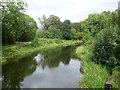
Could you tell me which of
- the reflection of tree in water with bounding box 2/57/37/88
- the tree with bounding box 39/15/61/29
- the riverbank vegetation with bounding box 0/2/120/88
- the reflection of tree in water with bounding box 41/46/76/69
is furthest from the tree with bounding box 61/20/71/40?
the reflection of tree in water with bounding box 2/57/37/88

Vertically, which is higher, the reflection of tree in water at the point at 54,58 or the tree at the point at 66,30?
the tree at the point at 66,30

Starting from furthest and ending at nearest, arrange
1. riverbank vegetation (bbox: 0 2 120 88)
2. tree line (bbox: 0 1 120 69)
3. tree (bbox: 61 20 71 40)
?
tree (bbox: 61 20 71 40) → tree line (bbox: 0 1 120 69) → riverbank vegetation (bbox: 0 2 120 88)

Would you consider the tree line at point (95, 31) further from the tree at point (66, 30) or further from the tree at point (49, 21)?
the tree at point (49, 21)

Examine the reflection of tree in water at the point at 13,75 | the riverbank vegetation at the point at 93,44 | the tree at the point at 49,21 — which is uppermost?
the tree at the point at 49,21

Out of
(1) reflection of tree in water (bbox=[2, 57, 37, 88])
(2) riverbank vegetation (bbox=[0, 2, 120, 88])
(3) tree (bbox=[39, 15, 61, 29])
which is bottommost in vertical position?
(1) reflection of tree in water (bbox=[2, 57, 37, 88])

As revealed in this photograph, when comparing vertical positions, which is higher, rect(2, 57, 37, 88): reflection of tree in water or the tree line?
the tree line

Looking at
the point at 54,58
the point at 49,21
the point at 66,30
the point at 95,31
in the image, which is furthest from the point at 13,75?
the point at 49,21

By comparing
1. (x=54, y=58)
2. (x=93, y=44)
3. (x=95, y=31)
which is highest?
(x=95, y=31)

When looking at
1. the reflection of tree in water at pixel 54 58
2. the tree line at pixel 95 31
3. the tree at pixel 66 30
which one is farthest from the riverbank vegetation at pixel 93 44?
the tree at pixel 66 30

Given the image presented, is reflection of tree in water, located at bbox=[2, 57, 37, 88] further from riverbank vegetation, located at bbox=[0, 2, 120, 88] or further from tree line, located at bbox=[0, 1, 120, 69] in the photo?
tree line, located at bbox=[0, 1, 120, 69]

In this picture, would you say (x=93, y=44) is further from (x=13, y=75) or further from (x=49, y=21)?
(x=49, y=21)

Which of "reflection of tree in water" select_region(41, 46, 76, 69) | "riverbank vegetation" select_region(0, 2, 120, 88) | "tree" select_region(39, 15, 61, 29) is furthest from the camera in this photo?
"tree" select_region(39, 15, 61, 29)

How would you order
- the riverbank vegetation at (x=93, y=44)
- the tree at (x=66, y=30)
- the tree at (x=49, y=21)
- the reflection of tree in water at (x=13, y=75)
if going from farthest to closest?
the tree at (x=49, y=21)
the tree at (x=66, y=30)
the riverbank vegetation at (x=93, y=44)
the reflection of tree in water at (x=13, y=75)

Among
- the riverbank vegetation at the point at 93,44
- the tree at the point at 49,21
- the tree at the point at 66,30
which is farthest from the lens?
the tree at the point at 49,21
